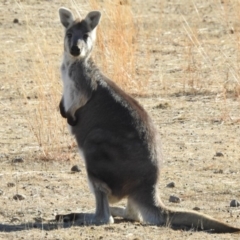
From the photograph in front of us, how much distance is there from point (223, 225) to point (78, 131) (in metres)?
1.53

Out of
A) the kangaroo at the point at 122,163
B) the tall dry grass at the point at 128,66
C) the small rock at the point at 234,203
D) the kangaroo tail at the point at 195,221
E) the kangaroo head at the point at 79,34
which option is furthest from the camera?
the tall dry grass at the point at 128,66

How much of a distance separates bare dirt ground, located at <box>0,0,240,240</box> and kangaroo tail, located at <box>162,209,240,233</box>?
74 millimetres

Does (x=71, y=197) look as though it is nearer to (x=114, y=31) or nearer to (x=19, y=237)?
(x=19, y=237)

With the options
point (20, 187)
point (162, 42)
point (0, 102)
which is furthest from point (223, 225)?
point (162, 42)

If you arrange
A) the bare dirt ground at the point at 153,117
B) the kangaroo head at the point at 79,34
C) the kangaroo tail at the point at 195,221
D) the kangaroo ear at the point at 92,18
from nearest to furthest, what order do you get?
1. the kangaroo tail at the point at 195,221
2. the bare dirt ground at the point at 153,117
3. the kangaroo head at the point at 79,34
4. the kangaroo ear at the point at 92,18

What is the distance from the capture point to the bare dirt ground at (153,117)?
26.4 feet

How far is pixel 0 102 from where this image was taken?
39.3ft

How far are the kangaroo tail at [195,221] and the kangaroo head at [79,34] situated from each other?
5.50ft

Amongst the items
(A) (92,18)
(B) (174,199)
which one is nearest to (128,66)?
(A) (92,18)

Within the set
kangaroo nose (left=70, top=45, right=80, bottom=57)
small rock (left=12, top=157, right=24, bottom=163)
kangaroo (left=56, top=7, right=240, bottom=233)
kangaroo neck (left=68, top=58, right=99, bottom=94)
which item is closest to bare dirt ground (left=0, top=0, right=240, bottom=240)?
small rock (left=12, top=157, right=24, bottom=163)

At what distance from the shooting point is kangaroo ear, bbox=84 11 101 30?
8742mm

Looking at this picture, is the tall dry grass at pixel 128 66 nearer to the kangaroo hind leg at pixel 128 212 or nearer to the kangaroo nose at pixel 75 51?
the kangaroo nose at pixel 75 51

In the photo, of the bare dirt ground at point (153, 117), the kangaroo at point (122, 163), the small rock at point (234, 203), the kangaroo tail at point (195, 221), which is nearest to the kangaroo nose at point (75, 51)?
the kangaroo at point (122, 163)

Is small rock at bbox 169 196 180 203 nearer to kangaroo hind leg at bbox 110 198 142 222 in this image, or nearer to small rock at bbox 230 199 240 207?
small rock at bbox 230 199 240 207
